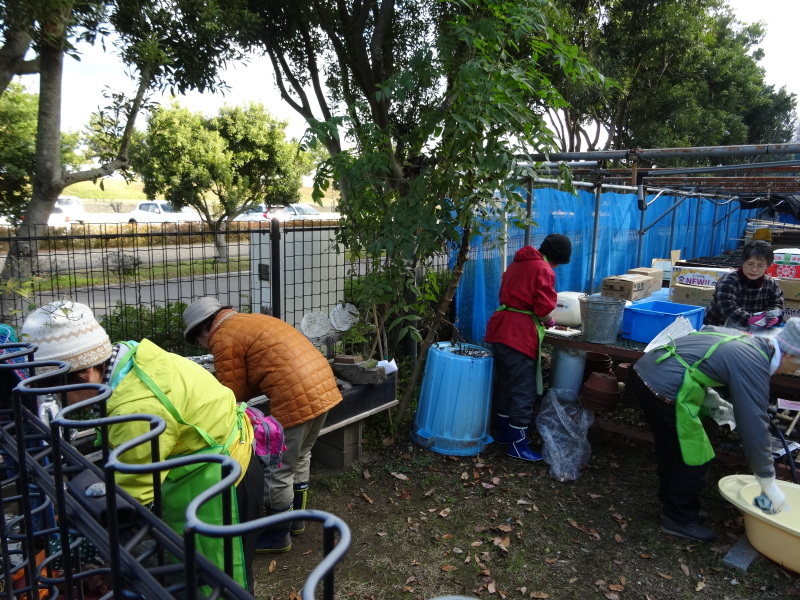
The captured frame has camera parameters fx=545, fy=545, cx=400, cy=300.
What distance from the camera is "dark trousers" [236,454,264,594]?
8.19 ft

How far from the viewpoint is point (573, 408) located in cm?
508

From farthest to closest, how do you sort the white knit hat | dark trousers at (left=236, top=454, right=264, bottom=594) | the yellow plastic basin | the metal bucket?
the metal bucket
the yellow plastic basin
dark trousers at (left=236, top=454, right=264, bottom=594)
the white knit hat

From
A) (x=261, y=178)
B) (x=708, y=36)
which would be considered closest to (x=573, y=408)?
(x=708, y=36)

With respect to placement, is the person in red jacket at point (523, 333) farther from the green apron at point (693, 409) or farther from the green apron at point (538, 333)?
the green apron at point (693, 409)

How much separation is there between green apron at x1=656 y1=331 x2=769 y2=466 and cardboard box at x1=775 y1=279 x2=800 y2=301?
3536 millimetres

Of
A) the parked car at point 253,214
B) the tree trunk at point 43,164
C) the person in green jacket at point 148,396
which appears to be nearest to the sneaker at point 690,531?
the person in green jacket at point 148,396

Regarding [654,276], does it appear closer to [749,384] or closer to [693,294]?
[693,294]

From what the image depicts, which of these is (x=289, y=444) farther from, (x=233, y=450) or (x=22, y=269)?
(x=22, y=269)

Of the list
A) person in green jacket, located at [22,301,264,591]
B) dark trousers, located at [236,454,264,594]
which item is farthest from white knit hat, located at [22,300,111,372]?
dark trousers, located at [236,454,264,594]

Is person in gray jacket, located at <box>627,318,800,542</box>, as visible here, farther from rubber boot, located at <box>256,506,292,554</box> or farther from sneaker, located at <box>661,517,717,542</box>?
rubber boot, located at <box>256,506,292,554</box>

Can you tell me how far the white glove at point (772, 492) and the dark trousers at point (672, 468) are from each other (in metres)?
0.37

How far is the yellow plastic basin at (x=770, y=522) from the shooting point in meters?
3.19

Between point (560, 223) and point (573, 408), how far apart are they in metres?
3.35

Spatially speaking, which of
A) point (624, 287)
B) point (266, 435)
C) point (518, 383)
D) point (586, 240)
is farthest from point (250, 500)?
point (586, 240)
